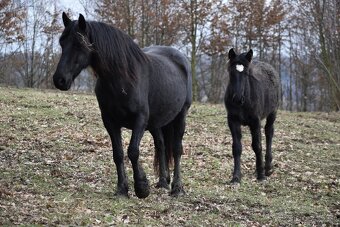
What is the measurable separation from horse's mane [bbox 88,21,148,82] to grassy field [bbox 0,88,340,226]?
1660 millimetres

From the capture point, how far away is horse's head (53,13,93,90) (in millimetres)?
5473

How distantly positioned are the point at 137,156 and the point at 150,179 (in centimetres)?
225

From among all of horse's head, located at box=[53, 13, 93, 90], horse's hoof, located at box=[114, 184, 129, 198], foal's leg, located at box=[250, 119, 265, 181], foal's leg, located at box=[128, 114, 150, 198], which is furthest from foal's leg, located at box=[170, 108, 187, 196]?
horse's head, located at box=[53, 13, 93, 90]

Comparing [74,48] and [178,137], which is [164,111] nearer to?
[178,137]

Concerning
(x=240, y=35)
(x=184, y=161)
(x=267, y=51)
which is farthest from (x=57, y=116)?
(x=267, y=51)

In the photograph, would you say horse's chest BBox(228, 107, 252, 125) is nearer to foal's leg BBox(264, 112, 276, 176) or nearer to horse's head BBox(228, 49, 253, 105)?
horse's head BBox(228, 49, 253, 105)

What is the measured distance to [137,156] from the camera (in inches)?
241

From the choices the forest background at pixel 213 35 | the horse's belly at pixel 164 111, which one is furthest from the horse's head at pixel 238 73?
the forest background at pixel 213 35

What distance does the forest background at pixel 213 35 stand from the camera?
27109 mm

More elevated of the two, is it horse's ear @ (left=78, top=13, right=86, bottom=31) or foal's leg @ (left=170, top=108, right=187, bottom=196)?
horse's ear @ (left=78, top=13, right=86, bottom=31)

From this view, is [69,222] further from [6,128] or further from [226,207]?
[6,128]

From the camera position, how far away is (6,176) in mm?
7074

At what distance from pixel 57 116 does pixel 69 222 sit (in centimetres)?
1008

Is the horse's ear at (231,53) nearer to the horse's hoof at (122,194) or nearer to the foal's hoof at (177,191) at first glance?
the foal's hoof at (177,191)
